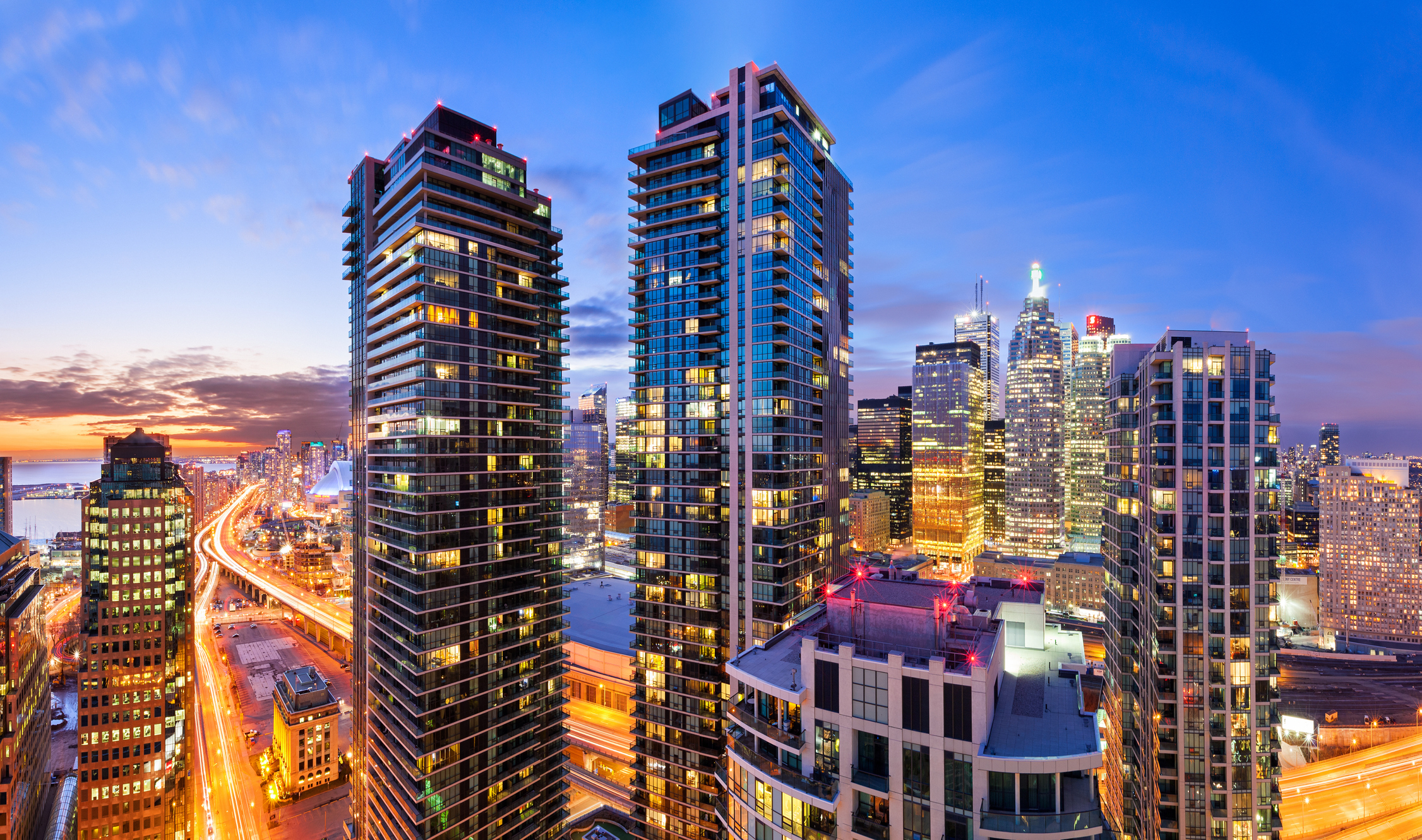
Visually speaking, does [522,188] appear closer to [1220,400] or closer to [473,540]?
[473,540]

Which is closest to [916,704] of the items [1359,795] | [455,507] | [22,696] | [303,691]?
[455,507]

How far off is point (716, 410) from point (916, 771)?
48.3m

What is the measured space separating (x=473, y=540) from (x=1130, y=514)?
79235 mm

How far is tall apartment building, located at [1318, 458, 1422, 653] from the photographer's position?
169750 millimetres

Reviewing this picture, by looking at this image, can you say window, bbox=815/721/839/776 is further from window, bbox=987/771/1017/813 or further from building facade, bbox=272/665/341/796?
building facade, bbox=272/665/341/796

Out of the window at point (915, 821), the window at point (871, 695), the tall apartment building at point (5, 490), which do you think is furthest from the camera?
the tall apartment building at point (5, 490)

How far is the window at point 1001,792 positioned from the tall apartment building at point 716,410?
126 feet

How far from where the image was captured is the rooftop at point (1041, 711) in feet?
97.5

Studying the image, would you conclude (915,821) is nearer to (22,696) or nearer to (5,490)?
(22,696)

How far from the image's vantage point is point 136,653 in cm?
8525

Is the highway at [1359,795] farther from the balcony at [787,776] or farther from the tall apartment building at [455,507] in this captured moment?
the tall apartment building at [455,507]

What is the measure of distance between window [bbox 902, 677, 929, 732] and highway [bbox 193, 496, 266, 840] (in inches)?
4614

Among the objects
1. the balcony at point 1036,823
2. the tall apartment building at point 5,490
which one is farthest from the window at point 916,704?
the tall apartment building at point 5,490

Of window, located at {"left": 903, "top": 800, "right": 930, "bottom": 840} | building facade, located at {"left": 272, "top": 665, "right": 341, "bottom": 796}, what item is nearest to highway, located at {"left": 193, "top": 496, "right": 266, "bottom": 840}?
building facade, located at {"left": 272, "top": 665, "right": 341, "bottom": 796}
